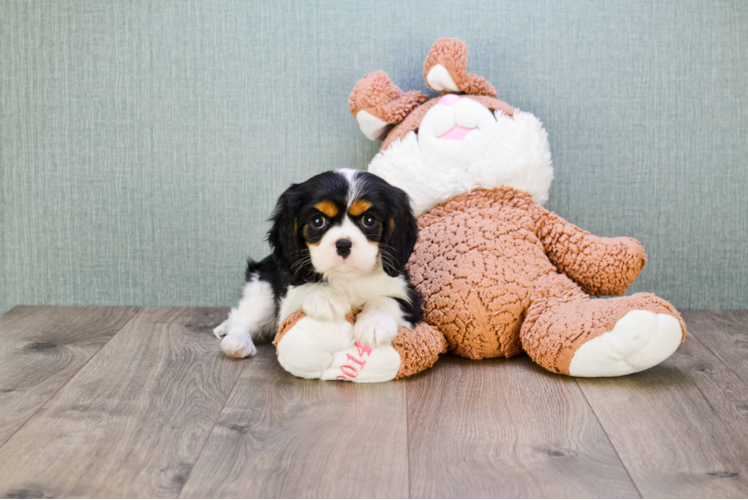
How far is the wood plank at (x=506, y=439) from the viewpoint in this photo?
1196 millimetres

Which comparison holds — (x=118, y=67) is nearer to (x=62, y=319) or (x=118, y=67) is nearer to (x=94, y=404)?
(x=62, y=319)

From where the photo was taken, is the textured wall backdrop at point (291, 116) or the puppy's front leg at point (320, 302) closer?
the puppy's front leg at point (320, 302)

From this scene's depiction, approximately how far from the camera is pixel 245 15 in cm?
232

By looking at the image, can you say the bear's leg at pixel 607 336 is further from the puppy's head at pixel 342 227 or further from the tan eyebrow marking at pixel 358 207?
the tan eyebrow marking at pixel 358 207

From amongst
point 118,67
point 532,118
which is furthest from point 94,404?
point 532,118

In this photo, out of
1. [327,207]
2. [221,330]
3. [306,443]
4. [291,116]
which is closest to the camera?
[306,443]

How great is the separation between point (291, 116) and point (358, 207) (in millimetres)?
917

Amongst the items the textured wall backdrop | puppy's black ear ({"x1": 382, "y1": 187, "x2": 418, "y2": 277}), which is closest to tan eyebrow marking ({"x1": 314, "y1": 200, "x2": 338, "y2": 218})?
puppy's black ear ({"x1": 382, "y1": 187, "x2": 418, "y2": 277})

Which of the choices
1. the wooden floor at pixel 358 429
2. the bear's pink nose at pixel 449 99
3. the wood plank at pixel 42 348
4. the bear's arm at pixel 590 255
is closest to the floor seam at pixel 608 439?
the wooden floor at pixel 358 429

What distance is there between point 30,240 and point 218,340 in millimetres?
927

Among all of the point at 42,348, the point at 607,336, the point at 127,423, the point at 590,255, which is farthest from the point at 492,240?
the point at 42,348

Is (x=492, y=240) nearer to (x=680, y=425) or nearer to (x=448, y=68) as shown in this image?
(x=448, y=68)

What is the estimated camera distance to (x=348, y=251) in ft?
5.11

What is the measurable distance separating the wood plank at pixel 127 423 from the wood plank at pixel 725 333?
1455 millimetres
